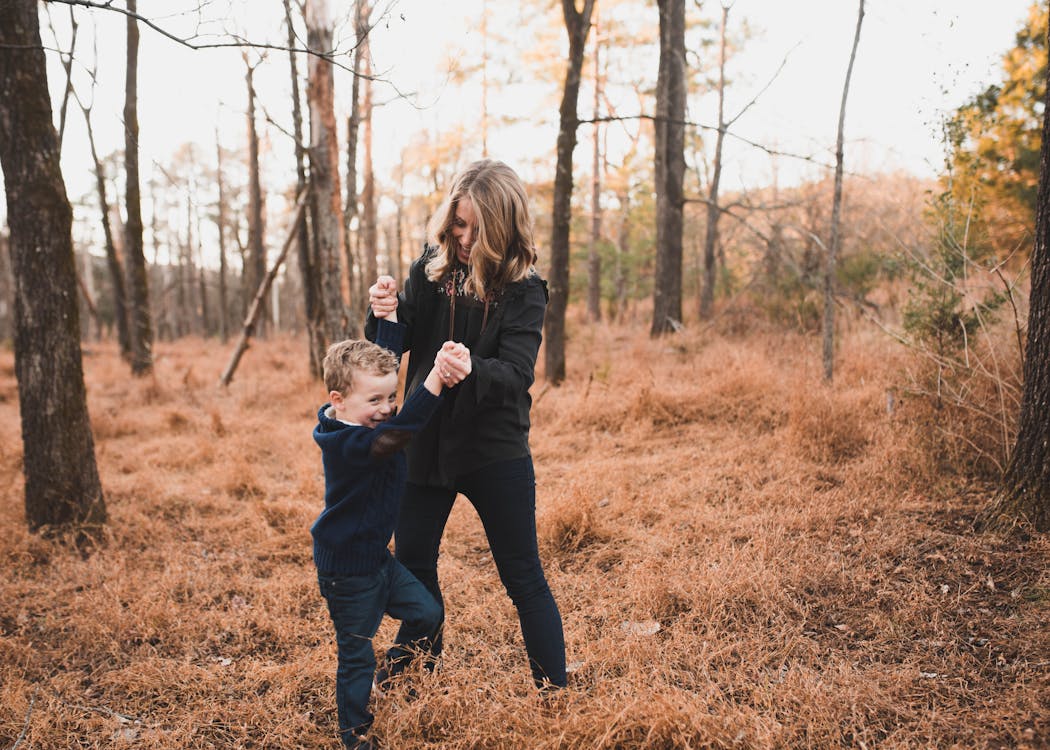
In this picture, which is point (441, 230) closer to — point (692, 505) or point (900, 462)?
point (692, 505)

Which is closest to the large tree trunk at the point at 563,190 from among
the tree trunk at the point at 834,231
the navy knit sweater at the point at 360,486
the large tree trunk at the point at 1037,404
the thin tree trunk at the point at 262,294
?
the tree trunk at the point at 834,231

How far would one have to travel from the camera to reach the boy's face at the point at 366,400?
2129 millimetres

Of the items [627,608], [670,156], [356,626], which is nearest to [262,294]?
[670,156]

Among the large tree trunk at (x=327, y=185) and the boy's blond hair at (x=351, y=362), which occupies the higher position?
the large tree trunk at (x=327, y=185)

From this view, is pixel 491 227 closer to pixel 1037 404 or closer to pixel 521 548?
pixel 521 548

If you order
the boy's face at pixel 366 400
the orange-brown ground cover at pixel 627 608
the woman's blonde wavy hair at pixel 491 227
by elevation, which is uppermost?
the woman's blonde wavy hair at pixel 491 227

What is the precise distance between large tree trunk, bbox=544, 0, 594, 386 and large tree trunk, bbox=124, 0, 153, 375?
6804 mm

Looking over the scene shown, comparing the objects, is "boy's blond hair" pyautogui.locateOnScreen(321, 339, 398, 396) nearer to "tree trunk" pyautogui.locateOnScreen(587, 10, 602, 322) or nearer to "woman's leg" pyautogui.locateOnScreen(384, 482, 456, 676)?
"woman's leg" pyautogui.locateOnScreen(384, 482, 456, 676)

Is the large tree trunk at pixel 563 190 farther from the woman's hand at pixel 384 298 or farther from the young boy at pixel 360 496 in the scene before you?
the young boy at pixel 360 496

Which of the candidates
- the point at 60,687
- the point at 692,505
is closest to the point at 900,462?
the point at 692,505

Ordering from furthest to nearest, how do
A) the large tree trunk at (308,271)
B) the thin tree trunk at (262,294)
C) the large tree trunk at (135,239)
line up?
the large tree trunk at (135,239) < the large tree trunk at (308,271) < the thin tree trunk at (262,294)

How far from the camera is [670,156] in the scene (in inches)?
436

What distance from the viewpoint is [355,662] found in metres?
2.23

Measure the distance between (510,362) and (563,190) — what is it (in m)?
6.78
